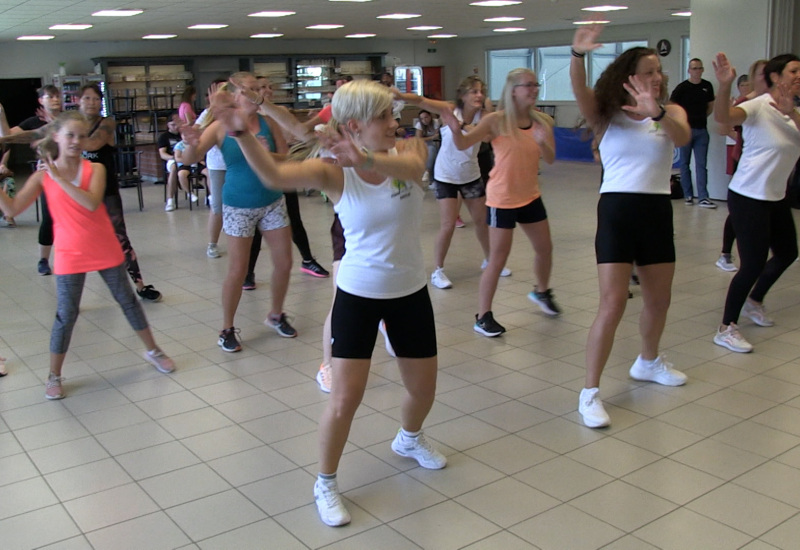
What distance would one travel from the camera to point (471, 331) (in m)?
5.37

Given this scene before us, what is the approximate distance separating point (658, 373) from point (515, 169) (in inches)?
61.0

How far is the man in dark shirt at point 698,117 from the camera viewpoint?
10.1 metres

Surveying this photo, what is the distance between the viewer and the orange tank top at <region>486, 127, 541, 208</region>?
16.5 feet

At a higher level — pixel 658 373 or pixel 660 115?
pixel 660 115

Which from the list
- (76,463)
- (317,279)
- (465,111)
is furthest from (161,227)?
(76,463)

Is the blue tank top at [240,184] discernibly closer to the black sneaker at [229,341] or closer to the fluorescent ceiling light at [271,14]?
the black sneaker at [229,341]

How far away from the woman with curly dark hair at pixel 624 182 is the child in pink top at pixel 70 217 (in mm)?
2573

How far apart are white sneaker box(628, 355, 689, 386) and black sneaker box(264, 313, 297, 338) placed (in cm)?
222

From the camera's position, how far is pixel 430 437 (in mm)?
3764

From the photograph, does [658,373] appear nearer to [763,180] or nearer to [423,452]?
[763,180]

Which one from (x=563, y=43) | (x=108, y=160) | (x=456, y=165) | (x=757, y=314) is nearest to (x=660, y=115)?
(x=757, y=314)

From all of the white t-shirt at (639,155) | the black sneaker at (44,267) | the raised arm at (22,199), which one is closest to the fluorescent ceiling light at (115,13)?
the black sneaker at (44,267)

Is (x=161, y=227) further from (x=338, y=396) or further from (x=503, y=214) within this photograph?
(x=338, y=396)

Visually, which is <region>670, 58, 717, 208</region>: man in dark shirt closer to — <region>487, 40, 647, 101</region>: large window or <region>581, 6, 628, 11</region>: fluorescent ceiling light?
<region>581, 6, 628, 11</region>: fluorescent ceiling light
